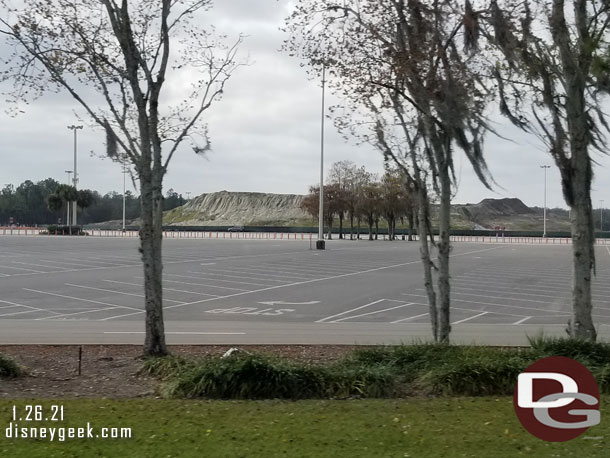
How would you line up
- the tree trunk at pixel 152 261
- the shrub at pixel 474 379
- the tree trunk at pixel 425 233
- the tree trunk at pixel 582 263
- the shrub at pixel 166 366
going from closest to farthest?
the shrub at pixel 474 379 → the shrub at pixel 166 366 → the tree trunk at pixel 582 263 → the tree trunk at pixel 152 261 → the tree trunk at pixel 425 233

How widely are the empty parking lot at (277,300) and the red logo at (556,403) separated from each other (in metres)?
→ 5.71

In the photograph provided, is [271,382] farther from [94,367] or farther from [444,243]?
[444,243]

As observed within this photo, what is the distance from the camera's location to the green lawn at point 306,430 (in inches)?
210

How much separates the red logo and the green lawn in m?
0.11

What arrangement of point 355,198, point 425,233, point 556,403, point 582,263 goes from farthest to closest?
point 355,198 → point 425,233 → point 582,263 → point 556,403

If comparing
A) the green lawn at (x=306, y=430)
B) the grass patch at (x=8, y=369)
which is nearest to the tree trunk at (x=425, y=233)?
the green lawn at (x=306, y=430)

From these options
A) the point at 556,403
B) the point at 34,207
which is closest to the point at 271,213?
the point at 34,207

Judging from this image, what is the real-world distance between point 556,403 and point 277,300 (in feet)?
45.2

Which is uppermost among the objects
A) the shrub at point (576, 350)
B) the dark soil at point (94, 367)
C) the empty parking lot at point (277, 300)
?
the shrub at point (576, 350)

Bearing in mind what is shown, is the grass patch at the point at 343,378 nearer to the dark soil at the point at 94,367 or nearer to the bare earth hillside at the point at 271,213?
the dark soil at the point at 94,367

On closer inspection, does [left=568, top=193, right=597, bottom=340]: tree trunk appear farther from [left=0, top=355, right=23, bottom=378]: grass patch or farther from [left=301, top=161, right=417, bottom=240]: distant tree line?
[left=301, top=161, right=417, bottom=240]: distant tree line

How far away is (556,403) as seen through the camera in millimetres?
5918

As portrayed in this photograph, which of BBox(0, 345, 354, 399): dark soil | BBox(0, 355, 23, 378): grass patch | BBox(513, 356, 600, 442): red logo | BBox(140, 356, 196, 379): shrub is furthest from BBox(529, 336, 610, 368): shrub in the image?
BBox(0, 355, 23, 378): grass patch

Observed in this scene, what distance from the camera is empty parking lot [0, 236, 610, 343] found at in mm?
14062
